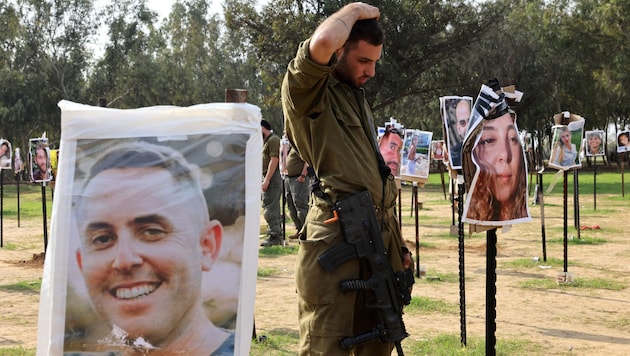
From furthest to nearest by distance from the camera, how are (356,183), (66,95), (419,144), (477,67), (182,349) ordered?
(66,95) < (477,67) < (419,144) < (356,183) < (182,349)

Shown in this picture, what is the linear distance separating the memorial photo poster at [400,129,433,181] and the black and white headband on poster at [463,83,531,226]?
5230 millimetres

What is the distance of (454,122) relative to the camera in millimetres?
6758

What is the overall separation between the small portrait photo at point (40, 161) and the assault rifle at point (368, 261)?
405 inches

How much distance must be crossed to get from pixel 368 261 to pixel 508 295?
5.50 m

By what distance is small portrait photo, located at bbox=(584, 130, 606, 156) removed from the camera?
21717 mm

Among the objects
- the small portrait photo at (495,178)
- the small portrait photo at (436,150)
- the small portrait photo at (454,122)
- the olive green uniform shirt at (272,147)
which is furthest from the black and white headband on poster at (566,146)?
the small portrait photo at (436,150)

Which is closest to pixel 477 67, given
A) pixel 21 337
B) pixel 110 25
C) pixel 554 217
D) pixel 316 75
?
pixel 554 217

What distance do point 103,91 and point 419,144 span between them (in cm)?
4092

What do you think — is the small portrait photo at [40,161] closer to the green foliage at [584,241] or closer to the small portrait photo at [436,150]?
the green foliage at [584,241]

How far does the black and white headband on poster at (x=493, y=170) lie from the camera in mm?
4348

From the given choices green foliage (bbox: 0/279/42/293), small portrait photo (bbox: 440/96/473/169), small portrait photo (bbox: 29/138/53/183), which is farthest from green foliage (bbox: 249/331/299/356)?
small portrait photo (bbox: 29/138/53/183)

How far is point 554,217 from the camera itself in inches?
710

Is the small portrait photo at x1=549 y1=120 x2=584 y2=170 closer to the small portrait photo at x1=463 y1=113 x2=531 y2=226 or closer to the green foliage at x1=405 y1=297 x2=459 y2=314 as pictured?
the green foliage at x1=405 y1=297 x2=459 y2=314

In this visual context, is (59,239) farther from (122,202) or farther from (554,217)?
(554,217)
